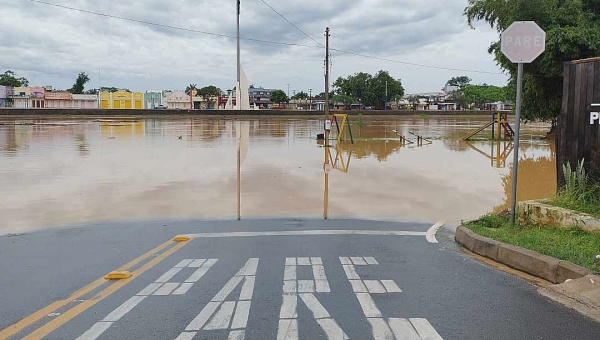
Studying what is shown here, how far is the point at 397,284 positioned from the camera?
5621 millimetres

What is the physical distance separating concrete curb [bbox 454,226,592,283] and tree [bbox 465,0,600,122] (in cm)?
1768

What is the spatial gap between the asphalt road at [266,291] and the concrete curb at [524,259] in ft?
0.96

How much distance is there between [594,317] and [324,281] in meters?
2.59

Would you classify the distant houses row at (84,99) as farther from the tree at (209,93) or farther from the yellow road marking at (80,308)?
the yellow road marking at (80,308)

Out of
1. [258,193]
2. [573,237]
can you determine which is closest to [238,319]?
[573,237]

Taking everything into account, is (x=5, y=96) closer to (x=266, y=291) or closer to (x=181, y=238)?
(x=181, y=238)

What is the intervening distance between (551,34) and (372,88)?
98025 millimetres

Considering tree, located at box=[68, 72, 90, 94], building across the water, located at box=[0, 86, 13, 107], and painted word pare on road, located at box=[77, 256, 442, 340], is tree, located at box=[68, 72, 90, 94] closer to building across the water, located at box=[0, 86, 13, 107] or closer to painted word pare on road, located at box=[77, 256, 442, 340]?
building across the water, located at box=[0, 86, 13, 107]

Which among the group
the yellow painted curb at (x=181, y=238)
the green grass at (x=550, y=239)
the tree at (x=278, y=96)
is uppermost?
the tree at (x=278, y=96)

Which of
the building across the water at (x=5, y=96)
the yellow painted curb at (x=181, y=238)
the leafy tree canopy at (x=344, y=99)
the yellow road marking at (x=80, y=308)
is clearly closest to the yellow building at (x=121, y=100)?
the building across the water at (x=5, y=96)

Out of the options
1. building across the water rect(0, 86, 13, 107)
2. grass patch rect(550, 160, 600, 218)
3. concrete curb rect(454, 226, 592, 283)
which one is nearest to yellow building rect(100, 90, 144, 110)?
building across the water rect(0, 86, 13, 107)

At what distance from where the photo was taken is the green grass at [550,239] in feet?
19.8

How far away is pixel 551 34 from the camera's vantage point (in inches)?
872

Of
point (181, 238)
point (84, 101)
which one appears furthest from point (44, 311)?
point (84, 101)
